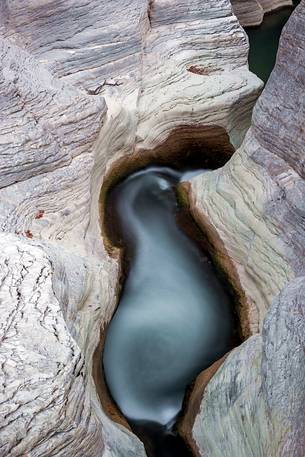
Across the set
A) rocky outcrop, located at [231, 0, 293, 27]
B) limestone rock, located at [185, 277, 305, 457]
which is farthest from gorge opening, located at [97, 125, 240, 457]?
rocky outcrop, located at [231, 0, 293, 27]

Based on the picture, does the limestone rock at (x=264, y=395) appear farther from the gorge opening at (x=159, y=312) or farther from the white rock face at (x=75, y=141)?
the white rock face at (x=75, y=141)

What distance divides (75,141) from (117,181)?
1.41 metres

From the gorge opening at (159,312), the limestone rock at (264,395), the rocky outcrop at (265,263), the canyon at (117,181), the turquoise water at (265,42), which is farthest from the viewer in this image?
the turquoise water at (265,42)

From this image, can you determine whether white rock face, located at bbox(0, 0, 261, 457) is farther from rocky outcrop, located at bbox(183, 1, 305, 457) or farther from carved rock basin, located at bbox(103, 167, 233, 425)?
rocky outcrop, located at bbox(183, 1, 305, 457)

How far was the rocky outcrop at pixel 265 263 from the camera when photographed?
13.3 feet

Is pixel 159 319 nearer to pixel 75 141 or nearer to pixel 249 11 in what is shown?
pixel 75 141

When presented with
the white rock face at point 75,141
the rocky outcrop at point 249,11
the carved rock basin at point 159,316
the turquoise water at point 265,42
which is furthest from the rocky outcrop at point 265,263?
the rocky outcrop at point 249,11

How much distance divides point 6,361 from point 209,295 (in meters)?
3.86

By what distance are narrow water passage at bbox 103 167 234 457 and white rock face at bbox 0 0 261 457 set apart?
0.38 meters

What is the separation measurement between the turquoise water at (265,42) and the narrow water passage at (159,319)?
5.42m

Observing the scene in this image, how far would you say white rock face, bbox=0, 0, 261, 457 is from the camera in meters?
3.49

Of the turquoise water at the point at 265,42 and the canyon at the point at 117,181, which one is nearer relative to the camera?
the canyon at the point at 117,181

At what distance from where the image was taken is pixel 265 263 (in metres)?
6.43

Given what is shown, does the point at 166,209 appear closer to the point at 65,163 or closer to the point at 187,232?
the point at 187,232
